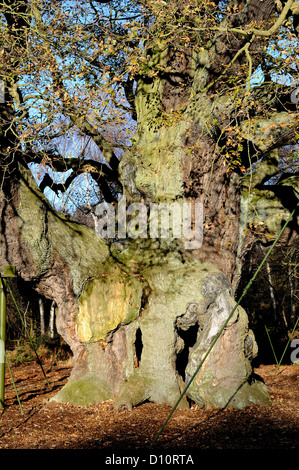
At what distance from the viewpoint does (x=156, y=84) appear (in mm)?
6328

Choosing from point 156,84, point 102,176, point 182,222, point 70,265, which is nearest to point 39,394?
point 70,265

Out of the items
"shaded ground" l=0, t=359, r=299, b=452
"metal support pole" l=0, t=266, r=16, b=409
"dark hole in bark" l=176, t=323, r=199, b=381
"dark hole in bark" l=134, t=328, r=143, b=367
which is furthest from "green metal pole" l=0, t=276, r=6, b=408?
"dark hole in bark" l=176, t=323, r=199, b=381

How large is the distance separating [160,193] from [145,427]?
125 inches

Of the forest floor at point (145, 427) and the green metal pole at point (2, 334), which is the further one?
the green metal pole at point (2, 334)

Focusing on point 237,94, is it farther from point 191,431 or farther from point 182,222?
point 191,431

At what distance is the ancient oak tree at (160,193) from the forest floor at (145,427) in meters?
0.25

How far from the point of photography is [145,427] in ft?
14.8

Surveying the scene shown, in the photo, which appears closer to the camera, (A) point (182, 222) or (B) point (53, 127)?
(A) point (182, 222)

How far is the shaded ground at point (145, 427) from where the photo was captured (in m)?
4.04

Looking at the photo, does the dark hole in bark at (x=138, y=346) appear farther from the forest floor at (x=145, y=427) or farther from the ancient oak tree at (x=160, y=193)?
the forest floor at (x=145, y=427)

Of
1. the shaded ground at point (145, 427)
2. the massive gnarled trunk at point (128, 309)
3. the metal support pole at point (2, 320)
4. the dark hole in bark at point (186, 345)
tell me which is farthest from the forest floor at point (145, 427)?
the dark hole in bark at point (186, 345)

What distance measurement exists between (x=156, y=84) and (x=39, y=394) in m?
5.25

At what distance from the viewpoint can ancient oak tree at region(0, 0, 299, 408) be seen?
17.6 ft

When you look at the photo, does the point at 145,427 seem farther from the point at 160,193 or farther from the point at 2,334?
the point at 160,193
